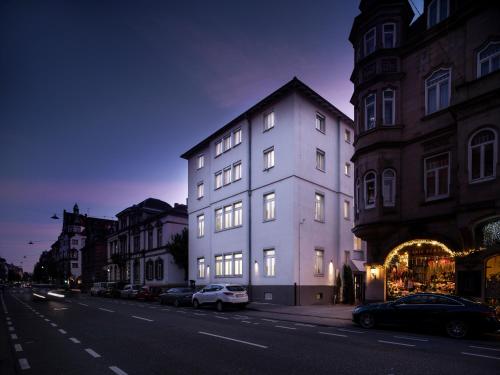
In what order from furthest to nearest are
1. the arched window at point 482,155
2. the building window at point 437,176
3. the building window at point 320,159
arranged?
the building window at point 320,159 → the building window at point 437,176 → the arched window at point 482,155

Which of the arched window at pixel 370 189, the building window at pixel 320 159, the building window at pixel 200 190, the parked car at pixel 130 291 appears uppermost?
the building window at pixel 320 159

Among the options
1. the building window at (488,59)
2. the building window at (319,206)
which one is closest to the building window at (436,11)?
the building window at (488,59)

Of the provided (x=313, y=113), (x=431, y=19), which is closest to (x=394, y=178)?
(x=431, y=19)

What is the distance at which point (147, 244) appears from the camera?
50.6m

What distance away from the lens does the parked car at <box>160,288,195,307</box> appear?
91.9 ft

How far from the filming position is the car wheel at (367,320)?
15.0 metres

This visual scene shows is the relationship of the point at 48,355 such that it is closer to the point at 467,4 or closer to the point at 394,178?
the point at 394,178

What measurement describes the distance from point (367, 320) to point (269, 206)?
14.6 meters

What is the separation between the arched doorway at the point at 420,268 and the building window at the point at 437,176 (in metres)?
2.31

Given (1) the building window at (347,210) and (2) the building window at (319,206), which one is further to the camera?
(1) the building window at (347,210)

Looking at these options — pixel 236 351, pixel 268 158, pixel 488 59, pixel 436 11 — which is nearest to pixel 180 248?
pixel 268 158

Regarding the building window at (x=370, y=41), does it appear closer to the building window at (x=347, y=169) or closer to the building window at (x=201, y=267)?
the building window at (x=347, y=169)

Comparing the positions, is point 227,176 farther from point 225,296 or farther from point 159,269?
point 159,269

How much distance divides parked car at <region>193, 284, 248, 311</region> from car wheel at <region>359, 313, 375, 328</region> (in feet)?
31.1
